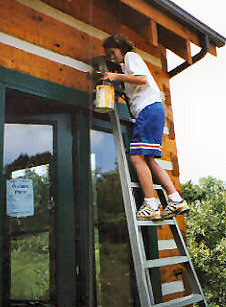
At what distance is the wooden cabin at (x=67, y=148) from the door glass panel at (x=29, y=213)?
0.4 inches

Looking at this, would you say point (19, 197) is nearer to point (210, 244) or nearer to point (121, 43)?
point (121, 43)

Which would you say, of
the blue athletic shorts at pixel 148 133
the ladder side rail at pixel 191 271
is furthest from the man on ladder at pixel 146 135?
the ladder side rail at pixel 191 271

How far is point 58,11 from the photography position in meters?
2.92

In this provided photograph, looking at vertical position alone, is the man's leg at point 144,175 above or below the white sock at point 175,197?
above

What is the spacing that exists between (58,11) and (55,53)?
0.41m

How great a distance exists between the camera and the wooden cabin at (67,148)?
259 centimetres

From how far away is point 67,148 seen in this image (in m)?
2.83

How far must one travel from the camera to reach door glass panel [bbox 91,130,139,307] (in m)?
3.12

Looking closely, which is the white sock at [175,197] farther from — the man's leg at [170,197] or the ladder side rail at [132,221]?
the ladder side rail at [132,221]

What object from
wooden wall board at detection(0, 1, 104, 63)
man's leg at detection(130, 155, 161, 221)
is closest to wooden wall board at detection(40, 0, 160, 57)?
wooden wall board at detection(0, 1, 104, 63)

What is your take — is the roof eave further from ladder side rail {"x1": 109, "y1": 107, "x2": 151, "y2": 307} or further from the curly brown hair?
ladder side rail {"x1": 109, "y1": 107, "x2": 151, "y2": 307}

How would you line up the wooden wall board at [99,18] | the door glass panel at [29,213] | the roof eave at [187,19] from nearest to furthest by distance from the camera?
1. the door glass panel at [29,213]
2. the wooden wall board at [99,18]
3. the roof eave at [187,19]

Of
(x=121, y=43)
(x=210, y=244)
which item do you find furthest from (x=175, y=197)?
(x=210, y=244)

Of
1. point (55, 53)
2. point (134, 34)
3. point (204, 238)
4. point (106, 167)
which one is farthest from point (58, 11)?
point (204, 238)
